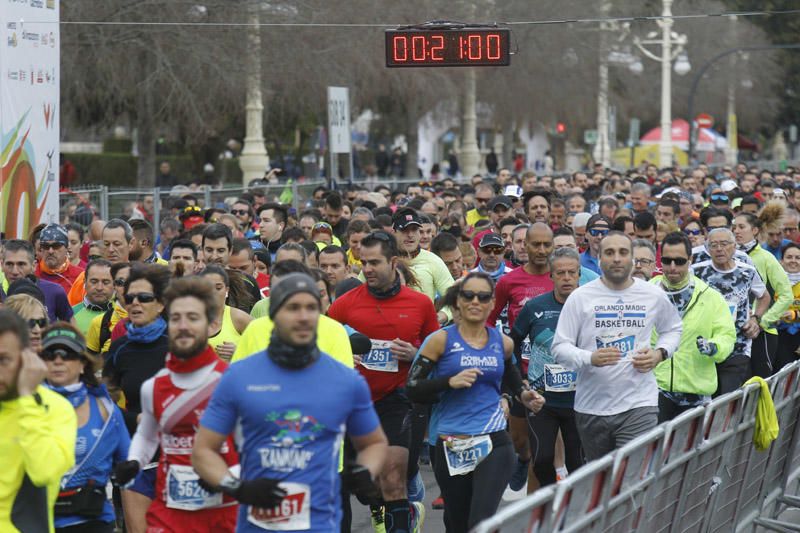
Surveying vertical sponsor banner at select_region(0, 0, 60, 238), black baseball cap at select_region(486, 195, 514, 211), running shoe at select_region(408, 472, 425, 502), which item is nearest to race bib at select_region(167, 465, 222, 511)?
running shoe at select_region(408, 472, 425, 502)

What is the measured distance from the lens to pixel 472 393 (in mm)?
7961

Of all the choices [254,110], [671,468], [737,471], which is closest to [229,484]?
[671,468]

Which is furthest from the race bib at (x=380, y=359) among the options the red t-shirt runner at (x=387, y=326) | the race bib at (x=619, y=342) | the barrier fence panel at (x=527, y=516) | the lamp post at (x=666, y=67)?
the lamp post at (x=666, y=67)

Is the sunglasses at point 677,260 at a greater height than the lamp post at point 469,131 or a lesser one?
lesser

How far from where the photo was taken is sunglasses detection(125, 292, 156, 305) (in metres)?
7.55

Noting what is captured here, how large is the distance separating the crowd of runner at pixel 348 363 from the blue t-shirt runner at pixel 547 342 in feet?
0.04

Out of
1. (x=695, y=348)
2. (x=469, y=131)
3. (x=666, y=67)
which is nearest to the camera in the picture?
(x=695, y=348)

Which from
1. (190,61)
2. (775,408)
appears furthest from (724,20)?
(775,408)

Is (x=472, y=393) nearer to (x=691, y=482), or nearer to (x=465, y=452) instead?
(x=465, y=452)

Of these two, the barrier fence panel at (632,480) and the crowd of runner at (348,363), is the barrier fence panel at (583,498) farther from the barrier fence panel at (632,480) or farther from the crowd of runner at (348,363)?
the crowd of runner at (348,363)

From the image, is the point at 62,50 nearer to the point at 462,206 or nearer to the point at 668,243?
the point at 462,206

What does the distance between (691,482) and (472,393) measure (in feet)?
3.83

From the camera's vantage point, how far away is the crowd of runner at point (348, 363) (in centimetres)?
566

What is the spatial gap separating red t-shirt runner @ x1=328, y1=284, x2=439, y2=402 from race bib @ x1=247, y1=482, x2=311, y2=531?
3.07 meters
